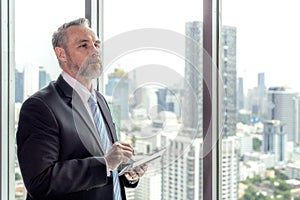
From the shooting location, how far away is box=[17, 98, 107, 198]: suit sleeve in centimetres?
139

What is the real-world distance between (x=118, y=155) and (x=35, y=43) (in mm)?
1319

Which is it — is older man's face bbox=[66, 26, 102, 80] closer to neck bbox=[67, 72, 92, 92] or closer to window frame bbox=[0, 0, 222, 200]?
neck bbox=[67, 72, 92, 92]

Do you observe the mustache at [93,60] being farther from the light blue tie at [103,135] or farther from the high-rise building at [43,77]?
the high-rise building at [43,77]

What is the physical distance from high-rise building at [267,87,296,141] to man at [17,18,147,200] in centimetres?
58

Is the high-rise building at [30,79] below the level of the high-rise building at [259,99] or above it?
above

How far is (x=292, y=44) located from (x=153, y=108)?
607 millimetres

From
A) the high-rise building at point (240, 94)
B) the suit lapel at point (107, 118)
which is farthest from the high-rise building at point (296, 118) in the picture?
the suit lapel at point (107, 118)

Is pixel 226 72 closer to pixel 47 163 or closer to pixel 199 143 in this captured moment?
pixel 199 143

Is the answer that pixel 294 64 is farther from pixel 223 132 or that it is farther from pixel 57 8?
pixel 57 8

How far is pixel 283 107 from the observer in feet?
5.42

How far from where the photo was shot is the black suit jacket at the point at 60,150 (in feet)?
4.59

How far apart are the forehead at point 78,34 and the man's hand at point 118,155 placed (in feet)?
1.53

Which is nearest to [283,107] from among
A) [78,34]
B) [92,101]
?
[92,101]

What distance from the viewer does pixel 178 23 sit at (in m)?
1.87
